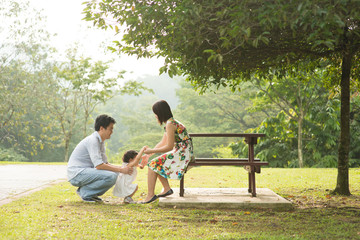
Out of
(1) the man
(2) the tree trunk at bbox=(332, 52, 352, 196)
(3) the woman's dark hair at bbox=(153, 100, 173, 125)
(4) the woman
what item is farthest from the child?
(2) the tree trunk at bbox=(332, 52, 352, 196)

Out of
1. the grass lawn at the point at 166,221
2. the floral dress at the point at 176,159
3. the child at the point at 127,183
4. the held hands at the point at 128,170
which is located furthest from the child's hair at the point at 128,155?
the grass lawn at the point at 166,221

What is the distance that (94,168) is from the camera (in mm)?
6117

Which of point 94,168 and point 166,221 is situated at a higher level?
point 94,168

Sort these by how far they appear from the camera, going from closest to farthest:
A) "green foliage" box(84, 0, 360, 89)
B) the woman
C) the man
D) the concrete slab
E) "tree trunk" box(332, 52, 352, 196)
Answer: "green foliage" box(84, 0, 360, 89)
the concrete slab
the woman
the man
"tree trunk" box(332, 52, 352, 196)

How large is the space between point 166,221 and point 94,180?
175cm

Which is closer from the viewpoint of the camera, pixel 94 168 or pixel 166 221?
pixel 166 221

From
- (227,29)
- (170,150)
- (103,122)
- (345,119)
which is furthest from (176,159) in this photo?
(345,119)

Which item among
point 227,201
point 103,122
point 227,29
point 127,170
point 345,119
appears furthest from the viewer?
point 345,119

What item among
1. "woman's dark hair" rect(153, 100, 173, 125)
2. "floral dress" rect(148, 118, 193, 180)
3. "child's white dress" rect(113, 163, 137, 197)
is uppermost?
"woman's dark hair" rect(153, 100, 173, 125)

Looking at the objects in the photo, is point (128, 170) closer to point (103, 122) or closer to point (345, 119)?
point (103, 122)

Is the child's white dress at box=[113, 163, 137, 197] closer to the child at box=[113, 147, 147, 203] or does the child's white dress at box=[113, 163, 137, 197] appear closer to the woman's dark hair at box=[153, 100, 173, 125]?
the child at box=[113, 147, 147, 203]

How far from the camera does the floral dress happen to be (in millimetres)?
5809

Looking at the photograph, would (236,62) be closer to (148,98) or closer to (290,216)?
(290,216)

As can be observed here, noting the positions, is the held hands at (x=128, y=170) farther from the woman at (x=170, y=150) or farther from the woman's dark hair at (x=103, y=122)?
the woman's dark hair at (x=103, y=122)
